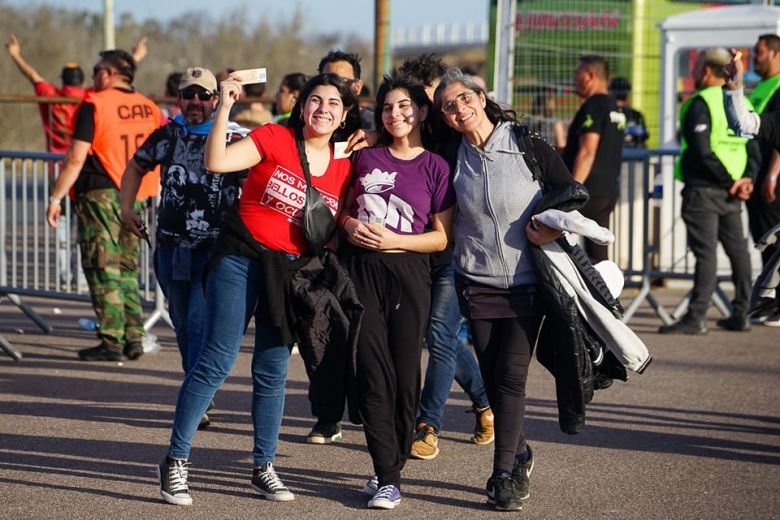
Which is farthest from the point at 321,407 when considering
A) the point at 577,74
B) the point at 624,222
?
the point at 624,222

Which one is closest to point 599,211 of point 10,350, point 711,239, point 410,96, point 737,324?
point 711,239

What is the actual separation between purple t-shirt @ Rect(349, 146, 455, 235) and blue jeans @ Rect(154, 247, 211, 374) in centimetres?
129

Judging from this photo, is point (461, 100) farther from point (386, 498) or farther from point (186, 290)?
point (186, 290)

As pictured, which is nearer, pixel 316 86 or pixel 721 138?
pixel 316 86

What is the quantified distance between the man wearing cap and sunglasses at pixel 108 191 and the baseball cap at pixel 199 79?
2282 millimetres

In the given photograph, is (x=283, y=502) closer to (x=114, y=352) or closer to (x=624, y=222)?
(x=114, y=352)

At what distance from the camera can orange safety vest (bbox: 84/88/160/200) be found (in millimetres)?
8680

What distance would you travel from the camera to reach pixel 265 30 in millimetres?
71500

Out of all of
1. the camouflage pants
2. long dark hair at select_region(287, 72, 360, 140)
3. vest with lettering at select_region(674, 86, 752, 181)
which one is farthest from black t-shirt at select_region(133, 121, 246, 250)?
vest with lettering at select_region(674, 86, 752, 181)

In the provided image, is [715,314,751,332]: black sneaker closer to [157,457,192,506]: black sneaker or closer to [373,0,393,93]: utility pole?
[373,0,393,93]: utility pole

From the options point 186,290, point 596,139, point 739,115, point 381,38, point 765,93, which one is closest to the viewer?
point 186,290

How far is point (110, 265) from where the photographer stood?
29.5ft

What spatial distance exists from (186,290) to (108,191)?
8.03ft

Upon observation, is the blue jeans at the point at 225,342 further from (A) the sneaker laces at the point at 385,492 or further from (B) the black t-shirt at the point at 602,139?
(B) the black t-shirt at the point at 602,139
